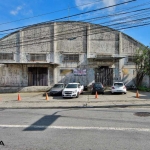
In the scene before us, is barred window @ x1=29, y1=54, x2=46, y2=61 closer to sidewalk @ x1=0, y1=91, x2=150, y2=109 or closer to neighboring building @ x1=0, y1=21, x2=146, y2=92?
neighboring building @ x1=0, y1=21, x2=146, y2=92

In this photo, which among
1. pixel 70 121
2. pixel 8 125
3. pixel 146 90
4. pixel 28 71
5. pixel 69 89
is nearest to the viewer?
pixel 8 125

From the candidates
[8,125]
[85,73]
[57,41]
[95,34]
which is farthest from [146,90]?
[8,125]

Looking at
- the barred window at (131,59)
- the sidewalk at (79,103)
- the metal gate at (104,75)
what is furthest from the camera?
the barred window at (131,59)

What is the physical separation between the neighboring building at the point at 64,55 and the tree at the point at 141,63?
0.85 meters

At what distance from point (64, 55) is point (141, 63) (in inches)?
432

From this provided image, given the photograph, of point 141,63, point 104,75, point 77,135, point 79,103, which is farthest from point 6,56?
point 77,135

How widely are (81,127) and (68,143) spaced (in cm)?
182

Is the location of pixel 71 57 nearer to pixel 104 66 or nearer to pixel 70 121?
pixel 104 66

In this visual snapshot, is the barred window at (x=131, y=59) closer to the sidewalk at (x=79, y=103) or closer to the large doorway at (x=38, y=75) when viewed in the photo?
the sidewalk at (x=79, y=103)

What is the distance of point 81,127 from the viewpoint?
22.7ft

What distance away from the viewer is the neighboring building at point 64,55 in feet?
80.1

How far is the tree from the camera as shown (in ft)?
77.5

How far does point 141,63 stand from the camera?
79.6 ft

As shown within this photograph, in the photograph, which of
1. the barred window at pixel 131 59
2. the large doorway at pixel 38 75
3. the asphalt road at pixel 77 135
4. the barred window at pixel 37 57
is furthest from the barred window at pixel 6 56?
the asphalt road at pixel 77 135
